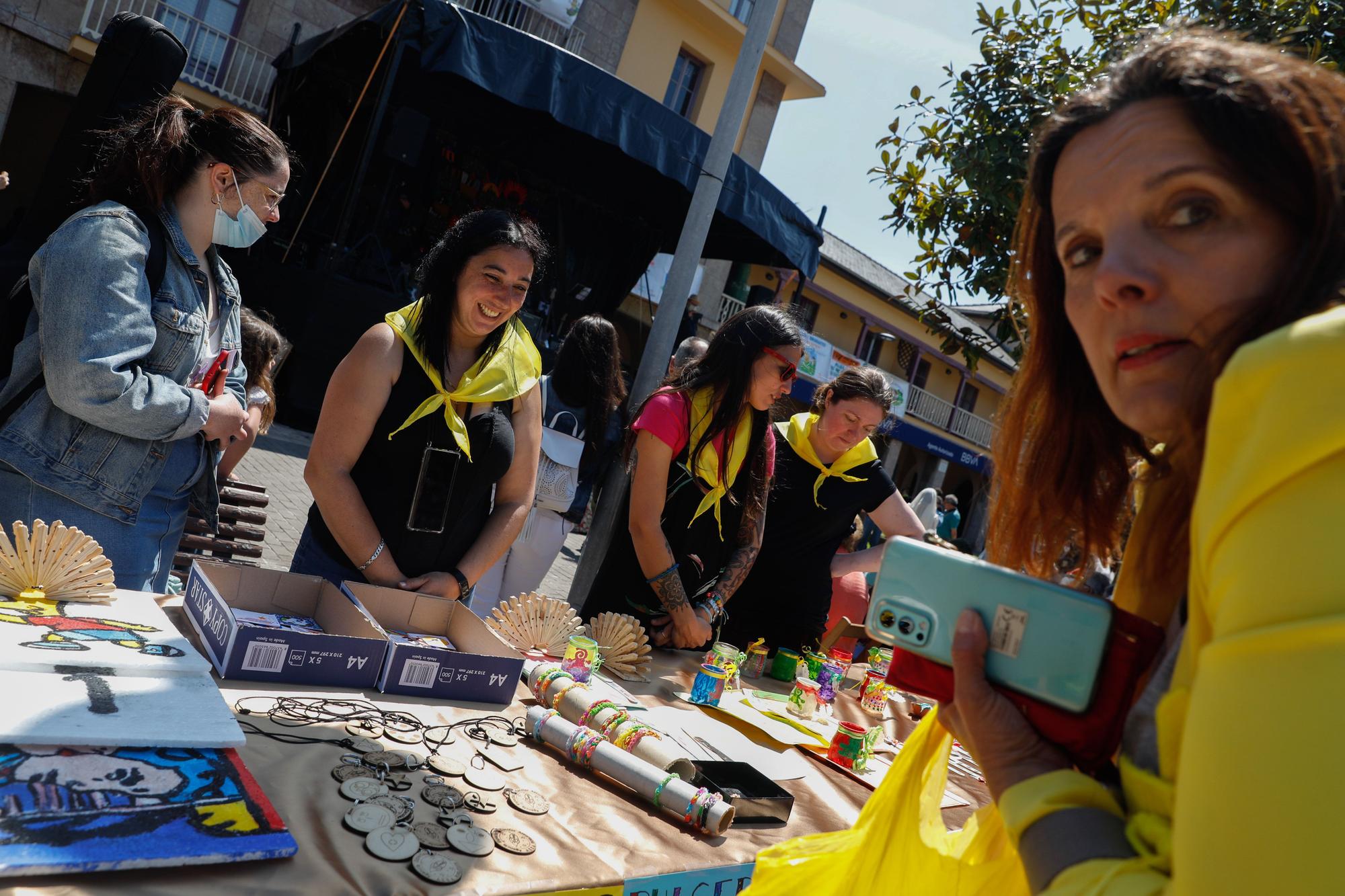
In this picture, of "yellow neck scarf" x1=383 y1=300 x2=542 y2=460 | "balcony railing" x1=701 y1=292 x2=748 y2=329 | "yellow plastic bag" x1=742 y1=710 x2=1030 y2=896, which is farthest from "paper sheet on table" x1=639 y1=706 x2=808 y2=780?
"balcony railing" x1=701 y1=292 x2=748 y2=329

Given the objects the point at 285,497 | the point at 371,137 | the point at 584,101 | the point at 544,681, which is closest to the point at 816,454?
the point at 544,681

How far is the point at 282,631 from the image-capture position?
4.93 ft

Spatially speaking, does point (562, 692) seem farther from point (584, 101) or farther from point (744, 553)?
point (584, 101)

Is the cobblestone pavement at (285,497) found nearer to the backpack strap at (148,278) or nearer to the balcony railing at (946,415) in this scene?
the backpack strap at (148,278)

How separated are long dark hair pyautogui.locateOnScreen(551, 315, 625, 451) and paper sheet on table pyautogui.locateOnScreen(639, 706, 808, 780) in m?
2.24

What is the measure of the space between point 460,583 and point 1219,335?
6.70 feet

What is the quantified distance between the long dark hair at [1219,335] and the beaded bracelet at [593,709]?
811 mm

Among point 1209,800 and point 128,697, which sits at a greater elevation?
point 1209,800

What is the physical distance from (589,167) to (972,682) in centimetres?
1086

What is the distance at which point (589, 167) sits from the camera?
36.0 ft

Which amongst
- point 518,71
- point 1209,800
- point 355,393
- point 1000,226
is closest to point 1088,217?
point 1209,800

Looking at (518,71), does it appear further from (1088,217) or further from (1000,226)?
(1088,217)

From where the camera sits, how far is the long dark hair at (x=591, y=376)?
13.5 feet

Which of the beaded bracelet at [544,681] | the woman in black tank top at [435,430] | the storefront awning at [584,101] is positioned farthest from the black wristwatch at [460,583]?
the storefront awning at [584,101]
